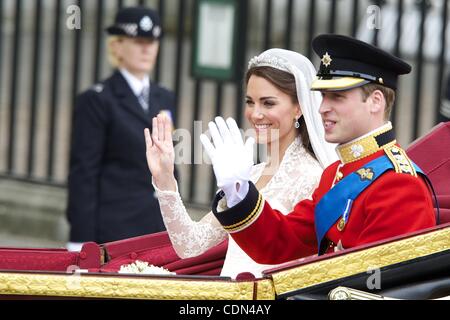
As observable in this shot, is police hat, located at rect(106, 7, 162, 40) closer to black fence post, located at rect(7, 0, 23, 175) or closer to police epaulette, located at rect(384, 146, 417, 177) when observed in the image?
black fence post, located at rect(7, 0, 23, 175)

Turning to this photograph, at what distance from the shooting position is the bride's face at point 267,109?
4676 mm

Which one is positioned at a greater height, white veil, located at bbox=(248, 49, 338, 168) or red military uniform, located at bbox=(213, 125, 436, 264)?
white veil, located at bbox=(248, 49, 338, 168)

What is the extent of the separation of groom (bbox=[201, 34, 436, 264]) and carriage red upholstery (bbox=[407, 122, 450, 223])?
1.37 ft

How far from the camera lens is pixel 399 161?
4160 mm

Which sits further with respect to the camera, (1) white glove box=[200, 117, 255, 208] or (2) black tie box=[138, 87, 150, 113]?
(2) black tie box=[138, 87, 150, 113]

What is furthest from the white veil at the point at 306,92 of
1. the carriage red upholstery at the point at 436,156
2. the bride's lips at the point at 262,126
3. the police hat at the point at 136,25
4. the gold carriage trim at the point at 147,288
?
the police hat at the point at 136,25

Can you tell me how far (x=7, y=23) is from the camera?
41.6ft

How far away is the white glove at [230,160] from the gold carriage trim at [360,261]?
298 mm

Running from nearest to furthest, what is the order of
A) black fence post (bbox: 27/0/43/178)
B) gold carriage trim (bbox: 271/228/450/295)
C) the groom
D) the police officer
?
gold carriage trim (bbox: 271/228/450/295), the groom, the police officer, black fence post (bbox: 27/0/43/178)

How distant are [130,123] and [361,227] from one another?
10.0ft

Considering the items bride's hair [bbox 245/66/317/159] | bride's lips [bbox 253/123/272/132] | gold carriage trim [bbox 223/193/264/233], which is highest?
bride's hair [bbox 245/66/317/159]

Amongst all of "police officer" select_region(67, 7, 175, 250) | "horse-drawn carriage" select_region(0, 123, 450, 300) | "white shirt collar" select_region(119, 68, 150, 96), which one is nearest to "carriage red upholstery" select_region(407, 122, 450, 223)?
"horse-drawn carriage" select_region(0, 123, 450, 300)

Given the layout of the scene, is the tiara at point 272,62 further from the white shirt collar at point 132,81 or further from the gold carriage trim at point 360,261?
the white shirt collar at point 132,81

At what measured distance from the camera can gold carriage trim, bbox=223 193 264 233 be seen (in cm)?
420
